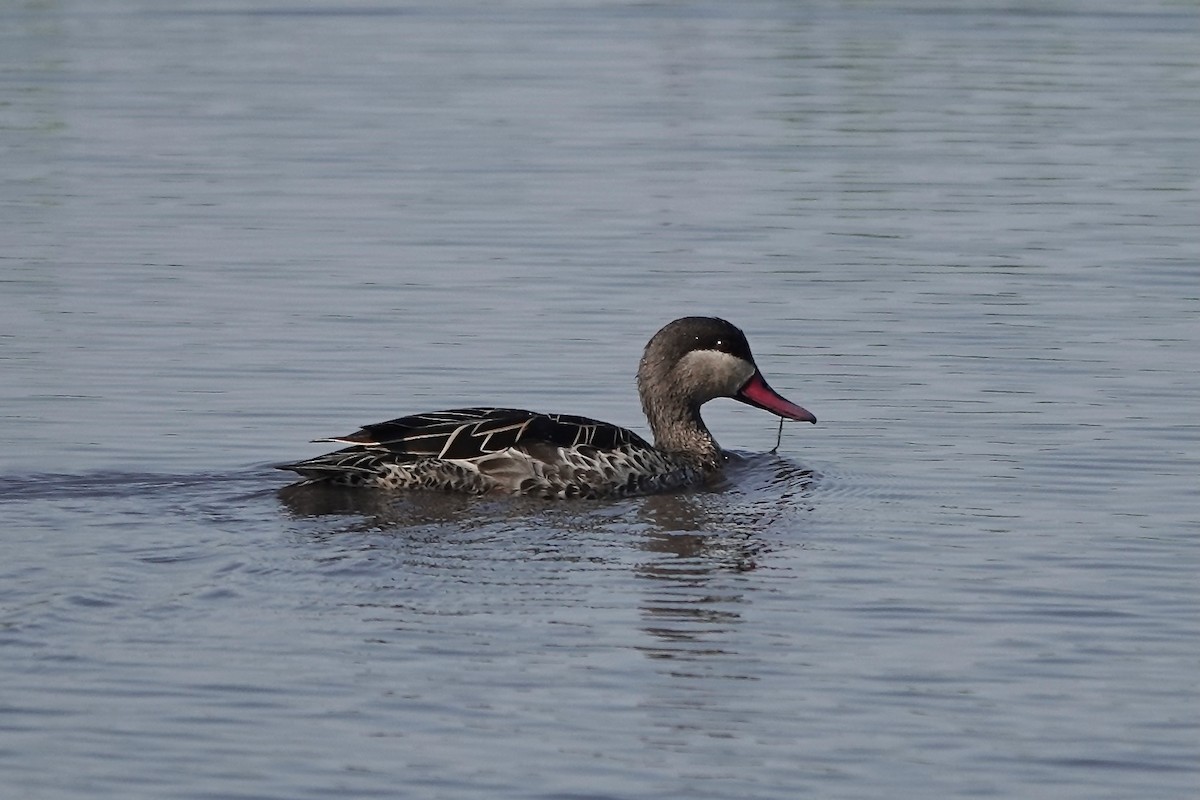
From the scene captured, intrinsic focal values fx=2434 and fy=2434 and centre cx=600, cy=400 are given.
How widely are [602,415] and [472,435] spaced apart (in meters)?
2.25

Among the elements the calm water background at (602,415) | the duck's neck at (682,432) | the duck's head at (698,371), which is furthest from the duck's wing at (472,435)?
the duck's head at (698,371)

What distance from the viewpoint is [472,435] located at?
11562 millimetres

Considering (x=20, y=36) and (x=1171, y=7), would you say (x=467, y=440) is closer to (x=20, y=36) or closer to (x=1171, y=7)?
(x=20, y=36)

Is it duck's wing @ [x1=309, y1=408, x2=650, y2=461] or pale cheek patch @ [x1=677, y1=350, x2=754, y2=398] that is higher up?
pale cheek patch @ [x1=677, y1=350, x2=754, y2=398]

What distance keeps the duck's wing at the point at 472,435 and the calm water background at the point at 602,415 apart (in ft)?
0.99

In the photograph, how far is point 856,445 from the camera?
12.9 metres

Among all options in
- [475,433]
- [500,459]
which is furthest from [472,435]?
[500,459]

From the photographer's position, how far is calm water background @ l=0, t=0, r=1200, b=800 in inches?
312

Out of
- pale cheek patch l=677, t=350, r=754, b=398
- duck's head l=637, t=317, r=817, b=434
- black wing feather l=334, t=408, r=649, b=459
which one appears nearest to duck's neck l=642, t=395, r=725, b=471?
duck's head l=637, t=317, r=817, b=434

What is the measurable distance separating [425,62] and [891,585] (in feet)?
66.0

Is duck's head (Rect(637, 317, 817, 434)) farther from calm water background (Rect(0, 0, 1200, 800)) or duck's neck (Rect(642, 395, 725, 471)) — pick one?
calm water background (Rect(0, 0, 1200, 800))

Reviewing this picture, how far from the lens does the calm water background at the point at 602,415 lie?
312 inches

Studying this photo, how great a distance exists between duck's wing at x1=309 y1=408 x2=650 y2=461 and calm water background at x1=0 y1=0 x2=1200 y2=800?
302mm

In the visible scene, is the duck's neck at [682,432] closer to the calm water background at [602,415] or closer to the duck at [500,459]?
the calm water background at [602,415]
